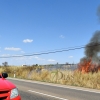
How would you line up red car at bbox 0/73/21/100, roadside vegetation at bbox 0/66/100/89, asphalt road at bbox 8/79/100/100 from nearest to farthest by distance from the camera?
red car at bbox 0/73/21/100, asphalt road at bbox 8/79/100/100, roadside vegetation at bbox 0/66/100/89

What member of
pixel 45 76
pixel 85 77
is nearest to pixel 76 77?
pixel 85 77

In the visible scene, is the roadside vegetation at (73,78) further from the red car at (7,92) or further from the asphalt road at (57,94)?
the red car at (7,92)

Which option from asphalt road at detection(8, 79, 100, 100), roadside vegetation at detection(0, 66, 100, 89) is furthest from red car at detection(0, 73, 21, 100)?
roadside vegetation at detection(0, 66, 100, 89)

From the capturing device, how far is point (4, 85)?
20.2 ft

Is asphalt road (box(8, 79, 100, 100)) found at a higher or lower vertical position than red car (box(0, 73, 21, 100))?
lower

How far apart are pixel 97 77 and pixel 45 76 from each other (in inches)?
365

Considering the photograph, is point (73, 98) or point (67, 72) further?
point (67, 72)

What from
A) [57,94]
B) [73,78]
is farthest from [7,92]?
[73,78]

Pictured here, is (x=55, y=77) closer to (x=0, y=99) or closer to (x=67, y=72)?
(x=67, y=72)

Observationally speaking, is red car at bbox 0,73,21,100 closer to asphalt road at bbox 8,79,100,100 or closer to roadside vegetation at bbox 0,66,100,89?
asphalt road at bbox 8,79,100,100

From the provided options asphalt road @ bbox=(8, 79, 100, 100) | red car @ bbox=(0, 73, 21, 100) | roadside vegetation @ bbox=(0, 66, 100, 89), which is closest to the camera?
red car @ bbox=(0, 73, 21, 100)

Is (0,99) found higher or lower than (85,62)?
lower

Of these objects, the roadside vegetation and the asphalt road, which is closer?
the asphalt road

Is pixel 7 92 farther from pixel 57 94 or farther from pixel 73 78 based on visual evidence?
pixel 73 78
